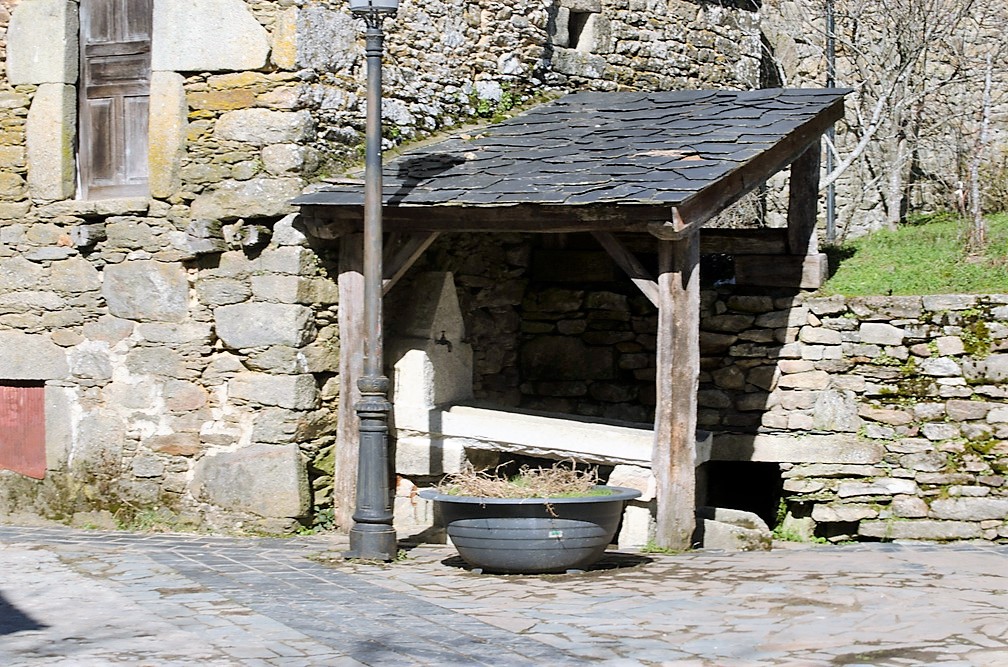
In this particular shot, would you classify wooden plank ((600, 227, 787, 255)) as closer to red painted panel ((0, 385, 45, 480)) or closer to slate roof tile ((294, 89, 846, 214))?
slate roof tile ((294, 89, 846, 214))

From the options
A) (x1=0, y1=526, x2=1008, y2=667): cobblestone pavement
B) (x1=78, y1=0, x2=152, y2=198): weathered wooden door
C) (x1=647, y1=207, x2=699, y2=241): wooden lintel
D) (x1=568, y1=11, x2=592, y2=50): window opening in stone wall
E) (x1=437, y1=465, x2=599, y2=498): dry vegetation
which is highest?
(x1=568, y1=11, x2=592, y2=50): window opening in stone wall

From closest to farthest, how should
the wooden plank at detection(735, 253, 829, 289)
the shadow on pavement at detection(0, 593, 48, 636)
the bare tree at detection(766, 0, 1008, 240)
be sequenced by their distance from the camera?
the shadow on pavement at detection(0, 593, 48, 636)
the wooden plank at detection(735, 253, 829, 289)
the bare tree at detection(766, 0, 1008, 240)

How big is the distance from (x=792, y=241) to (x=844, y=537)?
2106 mm

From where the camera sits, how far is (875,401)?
30.8 feet

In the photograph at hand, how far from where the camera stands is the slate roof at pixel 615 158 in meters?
7.75

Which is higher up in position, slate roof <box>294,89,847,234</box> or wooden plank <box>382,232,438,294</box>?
slate roof <box>294,89,847,234</box>

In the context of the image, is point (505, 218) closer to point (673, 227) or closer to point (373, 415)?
point (673, 227)

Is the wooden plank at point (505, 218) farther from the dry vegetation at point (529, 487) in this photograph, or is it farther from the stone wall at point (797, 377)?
the dry vegetation at point (529, 487)

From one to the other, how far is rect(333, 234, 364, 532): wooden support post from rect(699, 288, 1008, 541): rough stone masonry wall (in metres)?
2.69

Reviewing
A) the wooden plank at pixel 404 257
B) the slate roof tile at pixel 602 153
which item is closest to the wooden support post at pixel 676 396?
the slate roof tile at pixel 602 153

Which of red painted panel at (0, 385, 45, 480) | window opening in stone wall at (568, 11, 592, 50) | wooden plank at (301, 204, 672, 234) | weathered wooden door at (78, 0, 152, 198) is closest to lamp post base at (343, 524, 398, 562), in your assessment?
wooden plank at (301, 204, 672, 234)

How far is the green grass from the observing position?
9766mm

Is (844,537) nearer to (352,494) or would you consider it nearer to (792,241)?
(792,241)

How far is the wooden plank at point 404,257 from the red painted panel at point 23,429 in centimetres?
270
